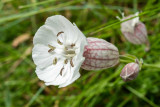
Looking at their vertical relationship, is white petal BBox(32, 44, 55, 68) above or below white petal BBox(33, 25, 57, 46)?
below

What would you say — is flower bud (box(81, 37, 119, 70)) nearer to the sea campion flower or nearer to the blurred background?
the blurred background

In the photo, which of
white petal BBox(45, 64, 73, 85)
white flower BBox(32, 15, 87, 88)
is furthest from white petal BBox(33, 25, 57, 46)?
white petal BBox(45, 64, 73, 85)

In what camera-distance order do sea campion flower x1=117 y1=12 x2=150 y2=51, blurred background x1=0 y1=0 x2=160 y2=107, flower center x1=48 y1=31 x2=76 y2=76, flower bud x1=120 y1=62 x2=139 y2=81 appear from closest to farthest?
1. flower bud x1=120 y1=62 x2=139 y2=81
2. flower center x1=48 y1=31 x2=76 y2=76
3. sea campion flower x1=117 y1=12 x2=150 y2=51
4. blurred background x1=0 y1=0 x2=160 y2=107

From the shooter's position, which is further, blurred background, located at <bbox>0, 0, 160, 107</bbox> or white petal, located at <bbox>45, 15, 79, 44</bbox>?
blurred background, located at <bbox>0, 0, 160, 107</bbox>

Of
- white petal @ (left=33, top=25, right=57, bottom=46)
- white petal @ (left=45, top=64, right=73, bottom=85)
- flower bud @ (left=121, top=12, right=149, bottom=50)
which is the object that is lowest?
white petal @ (left=45, top=64, right=73, bottom=85)

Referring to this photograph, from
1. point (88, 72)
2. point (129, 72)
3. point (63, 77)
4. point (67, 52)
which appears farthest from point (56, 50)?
point (88, 72)

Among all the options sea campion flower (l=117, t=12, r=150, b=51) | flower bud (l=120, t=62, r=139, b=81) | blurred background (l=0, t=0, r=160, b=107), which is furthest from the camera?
blurred background (l=0, t=0, r=160, b=107)

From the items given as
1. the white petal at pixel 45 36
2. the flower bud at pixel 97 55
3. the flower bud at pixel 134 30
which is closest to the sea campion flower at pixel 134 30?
the flower bud at pixel 134 30

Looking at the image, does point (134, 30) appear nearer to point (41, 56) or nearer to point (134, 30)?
point (134, 30)
